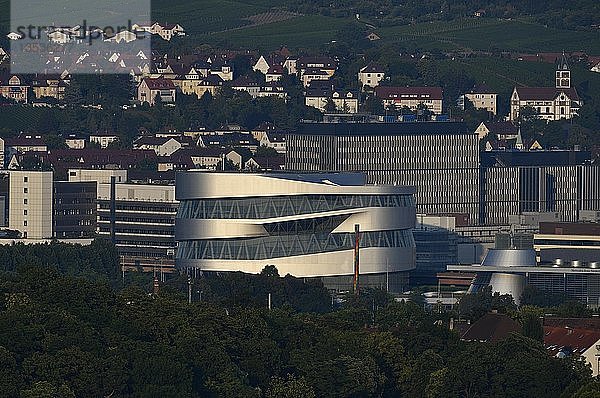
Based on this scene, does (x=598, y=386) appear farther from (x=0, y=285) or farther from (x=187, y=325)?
(x=0, y=285)

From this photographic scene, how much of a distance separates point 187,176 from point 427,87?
79607mm

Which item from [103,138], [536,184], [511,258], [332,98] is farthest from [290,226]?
[332,98]

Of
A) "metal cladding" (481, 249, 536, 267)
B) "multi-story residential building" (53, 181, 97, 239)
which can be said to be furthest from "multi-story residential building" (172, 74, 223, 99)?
"metal cladding" (481, 249, 536, 267)

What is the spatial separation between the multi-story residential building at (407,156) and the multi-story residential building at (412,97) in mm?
37133

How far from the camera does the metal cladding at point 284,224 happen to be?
106750 mm

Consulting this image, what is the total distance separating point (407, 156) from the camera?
141 metres

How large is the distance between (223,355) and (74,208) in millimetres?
71386

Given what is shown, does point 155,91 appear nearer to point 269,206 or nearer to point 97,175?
point 97,175

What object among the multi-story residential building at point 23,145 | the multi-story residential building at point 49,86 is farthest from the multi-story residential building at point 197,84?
the multi-story residential building at point 23,145

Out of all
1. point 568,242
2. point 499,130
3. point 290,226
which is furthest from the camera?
point 499,130

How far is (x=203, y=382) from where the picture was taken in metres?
58.1

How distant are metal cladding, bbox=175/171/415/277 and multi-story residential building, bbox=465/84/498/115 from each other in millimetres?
78992

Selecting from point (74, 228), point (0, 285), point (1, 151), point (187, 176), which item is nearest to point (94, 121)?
point (1, 151)

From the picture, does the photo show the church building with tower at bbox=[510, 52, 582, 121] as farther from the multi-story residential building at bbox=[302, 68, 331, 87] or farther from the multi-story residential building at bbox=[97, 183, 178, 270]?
the multi-story residential building at bbox=[97, 183, 178, 270]
